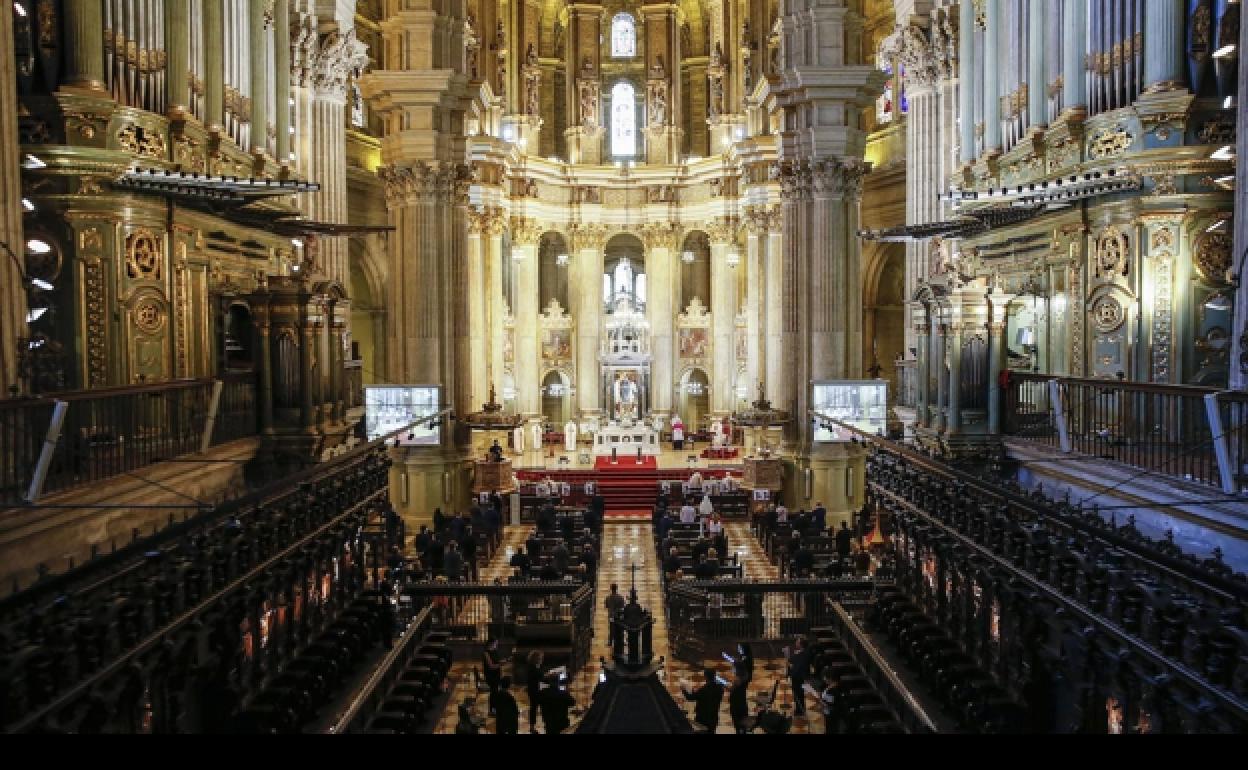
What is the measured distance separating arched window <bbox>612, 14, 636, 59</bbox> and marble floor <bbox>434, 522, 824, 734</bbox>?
87.2 ft

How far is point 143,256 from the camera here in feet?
49.8

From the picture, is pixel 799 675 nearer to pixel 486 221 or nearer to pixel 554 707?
pixel 554 707

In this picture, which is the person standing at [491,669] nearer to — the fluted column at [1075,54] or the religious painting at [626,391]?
the fluted column at [1075,54]

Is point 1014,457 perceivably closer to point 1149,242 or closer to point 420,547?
point 1149,242

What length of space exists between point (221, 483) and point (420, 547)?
578 centimetres

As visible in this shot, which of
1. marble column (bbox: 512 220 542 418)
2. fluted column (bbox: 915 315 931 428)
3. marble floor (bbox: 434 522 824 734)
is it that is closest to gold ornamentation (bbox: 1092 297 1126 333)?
fluted column (bbox: 915 315 931 428)

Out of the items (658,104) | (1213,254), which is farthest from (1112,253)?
(658,104)

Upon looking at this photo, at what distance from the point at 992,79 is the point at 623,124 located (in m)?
27.5

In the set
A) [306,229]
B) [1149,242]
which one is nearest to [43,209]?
[306,229]

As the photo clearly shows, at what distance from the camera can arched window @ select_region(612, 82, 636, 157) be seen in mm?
46219

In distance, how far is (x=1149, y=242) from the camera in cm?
1440

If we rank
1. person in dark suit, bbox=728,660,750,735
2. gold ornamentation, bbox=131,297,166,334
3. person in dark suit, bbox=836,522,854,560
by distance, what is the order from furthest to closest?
person in dark suit, bbox=836,522,854,560 < gold ornamentation, bbox=131,297,166,334 < person in dark suit, bbox=728,660,750,735

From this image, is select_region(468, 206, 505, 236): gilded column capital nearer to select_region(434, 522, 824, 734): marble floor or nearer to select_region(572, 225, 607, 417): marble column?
select_region(572, 225, 607, 417): marble column

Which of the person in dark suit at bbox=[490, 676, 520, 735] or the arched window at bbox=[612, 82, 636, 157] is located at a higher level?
the arched window at bbox=[612, 82, 636, 157]
